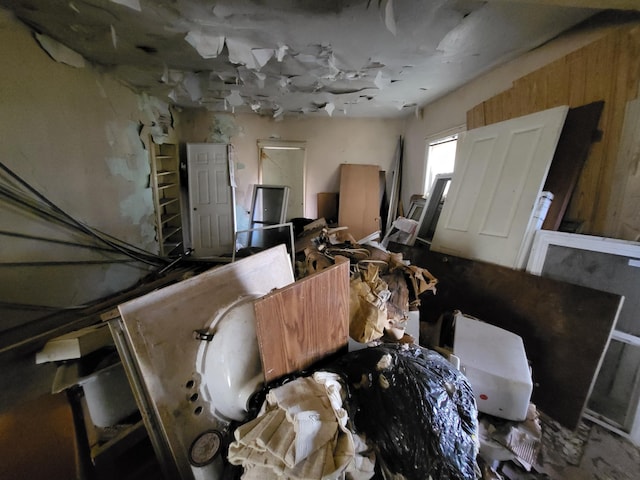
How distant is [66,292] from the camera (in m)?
2.05

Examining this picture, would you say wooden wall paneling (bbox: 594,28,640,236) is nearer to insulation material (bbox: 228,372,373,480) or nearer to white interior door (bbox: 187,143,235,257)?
insulation material (bbox: 228,372,373,480)

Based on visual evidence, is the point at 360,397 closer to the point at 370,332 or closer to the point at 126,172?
the point at 370,332

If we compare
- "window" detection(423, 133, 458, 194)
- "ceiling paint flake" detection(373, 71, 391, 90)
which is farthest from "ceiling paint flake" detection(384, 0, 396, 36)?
"window" detection(423, 133, 458, 194)

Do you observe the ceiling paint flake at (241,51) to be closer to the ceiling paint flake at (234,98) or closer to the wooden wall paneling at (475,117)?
the ceiling paint flake at (234,98)

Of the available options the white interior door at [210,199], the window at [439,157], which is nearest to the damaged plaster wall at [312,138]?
the white interior door at [210,199]

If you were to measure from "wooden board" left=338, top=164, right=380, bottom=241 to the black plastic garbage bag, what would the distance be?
10.6 ft

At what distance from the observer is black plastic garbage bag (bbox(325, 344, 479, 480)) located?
2.59 ft

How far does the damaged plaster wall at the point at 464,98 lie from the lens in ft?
5.60

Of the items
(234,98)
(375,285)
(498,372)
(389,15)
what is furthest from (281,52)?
(498,372)

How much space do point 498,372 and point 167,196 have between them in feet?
14.7

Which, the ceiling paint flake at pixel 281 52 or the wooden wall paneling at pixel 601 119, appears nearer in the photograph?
the wooden wall paneling at pixel 601 119

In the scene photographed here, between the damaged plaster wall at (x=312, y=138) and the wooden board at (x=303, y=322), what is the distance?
3573mm

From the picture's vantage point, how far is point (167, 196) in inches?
157

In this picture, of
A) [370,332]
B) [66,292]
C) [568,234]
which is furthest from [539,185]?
[66,292]
